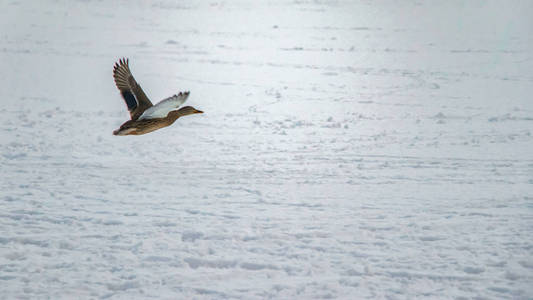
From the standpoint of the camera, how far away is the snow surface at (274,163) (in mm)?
3523

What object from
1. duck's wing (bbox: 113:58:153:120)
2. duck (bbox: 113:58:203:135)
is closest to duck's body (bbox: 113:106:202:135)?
duck (bbox: 113:58:203:135)

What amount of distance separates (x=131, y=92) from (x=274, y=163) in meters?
1.99

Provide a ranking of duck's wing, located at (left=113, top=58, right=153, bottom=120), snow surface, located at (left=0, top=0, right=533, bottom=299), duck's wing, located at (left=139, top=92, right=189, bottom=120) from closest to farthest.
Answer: duck's wing, located at (left=139, top=92, right=189, bottom=120) → duck's wing, located at (left=113, top=58, right=153, bottom=120) → snow surface, located at (left=0, top=0, right=533, bottom=299)

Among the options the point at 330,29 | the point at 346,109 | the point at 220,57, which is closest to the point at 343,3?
the point at 330,29

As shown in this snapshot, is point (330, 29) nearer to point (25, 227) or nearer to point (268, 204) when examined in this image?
point (268, 204)

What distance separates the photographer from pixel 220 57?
739 centimetres

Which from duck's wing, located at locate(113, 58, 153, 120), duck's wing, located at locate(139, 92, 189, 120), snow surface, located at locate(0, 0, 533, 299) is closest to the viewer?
duck's wing, located at locate(139, 92, 189, 120)

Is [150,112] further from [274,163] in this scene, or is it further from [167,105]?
[274,163]

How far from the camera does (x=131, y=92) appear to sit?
305 centimetres

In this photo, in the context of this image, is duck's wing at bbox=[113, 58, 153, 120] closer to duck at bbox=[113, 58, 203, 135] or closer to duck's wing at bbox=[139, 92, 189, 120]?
duck at bbox=[113, 58, 203, 135]

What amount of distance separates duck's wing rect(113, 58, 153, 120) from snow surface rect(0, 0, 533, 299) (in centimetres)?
98

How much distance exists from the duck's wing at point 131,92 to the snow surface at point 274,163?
981mm

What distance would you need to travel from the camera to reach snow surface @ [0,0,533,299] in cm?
352

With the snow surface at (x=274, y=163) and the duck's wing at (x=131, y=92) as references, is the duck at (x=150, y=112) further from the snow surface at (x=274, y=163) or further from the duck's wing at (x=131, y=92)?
the snow surface at (x=274, y=163)
